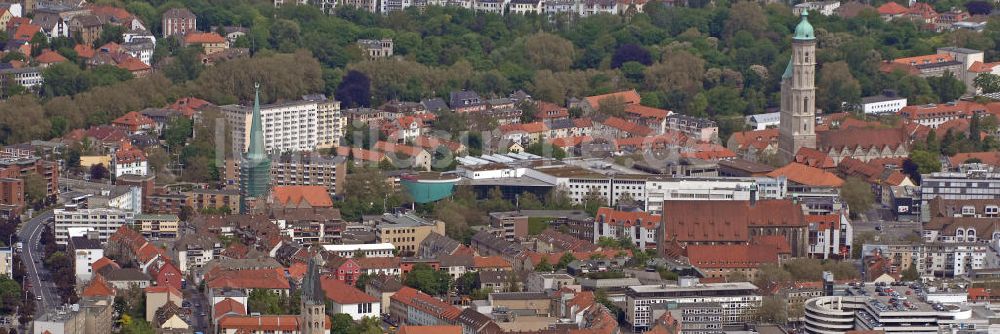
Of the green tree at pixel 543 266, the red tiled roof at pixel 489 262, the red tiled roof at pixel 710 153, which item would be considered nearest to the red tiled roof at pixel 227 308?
the red tiled roof at pixel 489 262

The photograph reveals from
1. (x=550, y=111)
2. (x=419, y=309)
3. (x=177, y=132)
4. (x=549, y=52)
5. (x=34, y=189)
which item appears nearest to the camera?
(x=419, y=309)

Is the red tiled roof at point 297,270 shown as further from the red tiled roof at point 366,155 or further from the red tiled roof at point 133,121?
the red tiled roof at point 133,121

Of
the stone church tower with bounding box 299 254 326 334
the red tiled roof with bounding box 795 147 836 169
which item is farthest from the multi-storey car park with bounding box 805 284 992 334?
the red tiled roof with bounding box 795 147 836 169

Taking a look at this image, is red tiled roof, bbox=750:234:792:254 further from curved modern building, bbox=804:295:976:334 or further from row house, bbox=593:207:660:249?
curved modern building, bbox=804:295:976:334

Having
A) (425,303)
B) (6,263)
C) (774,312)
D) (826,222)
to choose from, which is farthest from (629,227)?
(6,263)

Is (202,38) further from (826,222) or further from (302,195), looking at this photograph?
(826,222)

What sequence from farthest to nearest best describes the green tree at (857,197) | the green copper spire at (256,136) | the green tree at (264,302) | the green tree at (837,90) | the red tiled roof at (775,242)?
the green tree at (837,90) < the green copper spire at (256,136) < the green tree at (857,197) < the red tiled roof at (775,242) < the green tree at (264,302)
